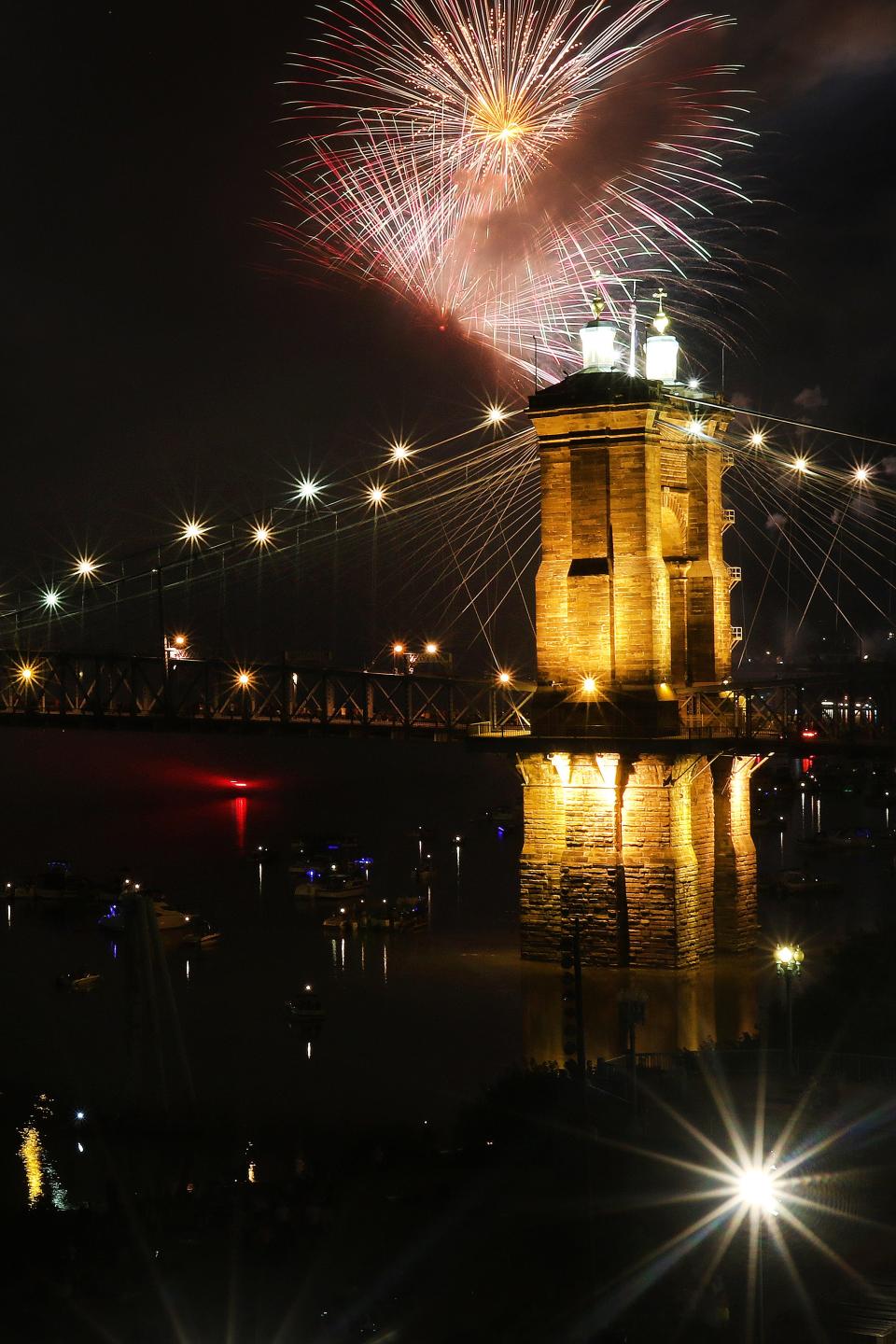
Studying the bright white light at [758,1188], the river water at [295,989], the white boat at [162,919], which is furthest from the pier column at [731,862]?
the white boat at [162,919]

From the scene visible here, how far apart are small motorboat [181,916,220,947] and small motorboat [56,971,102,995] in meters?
8.71

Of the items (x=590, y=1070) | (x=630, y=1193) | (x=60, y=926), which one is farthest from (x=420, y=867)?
(x=630, y=1193)

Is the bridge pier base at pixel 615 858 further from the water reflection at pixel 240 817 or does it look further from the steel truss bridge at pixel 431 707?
the water reflection at pixel 240 817

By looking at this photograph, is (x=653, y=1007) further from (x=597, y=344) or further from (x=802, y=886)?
(x=802, y=886)

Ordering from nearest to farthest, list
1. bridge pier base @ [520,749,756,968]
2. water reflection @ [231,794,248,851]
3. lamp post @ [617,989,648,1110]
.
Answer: lamp post @ [617,989,648,1110] < bridge pier base @ [520,749,756,968] < water reflection @ [231,794,248,851]

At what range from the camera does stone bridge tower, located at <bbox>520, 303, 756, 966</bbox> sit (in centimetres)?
→ 4453

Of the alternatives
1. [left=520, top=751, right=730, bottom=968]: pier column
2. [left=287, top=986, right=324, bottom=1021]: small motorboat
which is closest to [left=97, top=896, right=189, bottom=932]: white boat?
[left=287, top=986, right=324, bottom=1021]: small motorboat

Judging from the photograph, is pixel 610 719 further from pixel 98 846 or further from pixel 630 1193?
pixel 98 846

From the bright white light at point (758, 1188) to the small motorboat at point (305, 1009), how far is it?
22716 mm

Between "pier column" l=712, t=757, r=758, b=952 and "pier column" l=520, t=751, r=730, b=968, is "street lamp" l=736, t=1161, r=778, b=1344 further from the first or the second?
"pier column" l=712, t=757, r=758, b=952

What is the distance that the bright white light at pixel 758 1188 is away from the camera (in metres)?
27.0

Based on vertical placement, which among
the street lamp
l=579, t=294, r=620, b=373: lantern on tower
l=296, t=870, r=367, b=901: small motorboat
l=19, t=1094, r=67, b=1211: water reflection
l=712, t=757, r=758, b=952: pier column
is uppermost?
l=579, t=294, r=620, b=373: lantern on tower

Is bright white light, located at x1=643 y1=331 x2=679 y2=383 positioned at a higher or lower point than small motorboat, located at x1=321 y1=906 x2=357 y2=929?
higher

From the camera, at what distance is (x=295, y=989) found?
55500 mm
